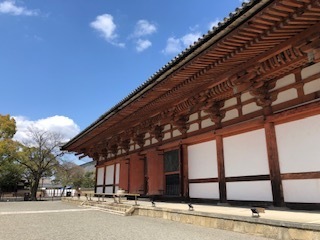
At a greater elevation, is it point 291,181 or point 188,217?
point 291,181

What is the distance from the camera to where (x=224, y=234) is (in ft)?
16.6

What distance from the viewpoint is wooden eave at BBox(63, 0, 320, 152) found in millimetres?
4141

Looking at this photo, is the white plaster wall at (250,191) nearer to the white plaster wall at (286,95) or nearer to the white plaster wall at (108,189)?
the white plaster wall at (286,95)

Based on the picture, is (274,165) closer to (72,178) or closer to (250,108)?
(250,108)

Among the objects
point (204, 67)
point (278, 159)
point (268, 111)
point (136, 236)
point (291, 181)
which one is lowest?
point (136, 236)

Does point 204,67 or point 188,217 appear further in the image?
point 188,217

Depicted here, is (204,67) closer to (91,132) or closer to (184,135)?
(184,135)

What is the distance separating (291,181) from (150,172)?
5840mm

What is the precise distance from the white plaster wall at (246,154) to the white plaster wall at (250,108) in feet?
1.82

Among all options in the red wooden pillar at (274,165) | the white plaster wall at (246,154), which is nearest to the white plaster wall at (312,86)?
the red wooden pillar at (274,165)

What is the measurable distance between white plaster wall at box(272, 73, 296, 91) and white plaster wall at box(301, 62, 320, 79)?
241mm

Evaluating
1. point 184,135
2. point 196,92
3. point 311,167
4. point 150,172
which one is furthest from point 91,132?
point 311,167

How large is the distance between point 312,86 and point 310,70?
0.35m

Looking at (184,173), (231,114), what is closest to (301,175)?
(231,114)
